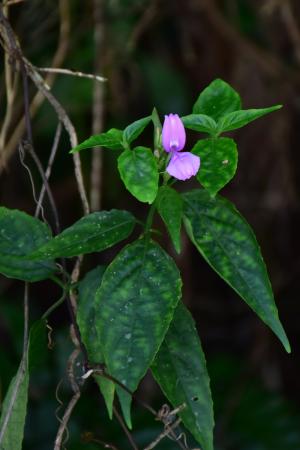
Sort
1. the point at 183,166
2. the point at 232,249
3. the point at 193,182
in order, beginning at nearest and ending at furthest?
the point at 183,166
the point at 232,249
the point at 193,182

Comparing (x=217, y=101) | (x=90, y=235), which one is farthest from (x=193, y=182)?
(x=90, y=235)

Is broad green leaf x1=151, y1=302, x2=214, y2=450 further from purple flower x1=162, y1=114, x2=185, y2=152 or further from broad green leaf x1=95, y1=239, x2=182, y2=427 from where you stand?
purple flower x1=162, y1=114, x2=185, y2=152

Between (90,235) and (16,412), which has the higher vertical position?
(90,235)

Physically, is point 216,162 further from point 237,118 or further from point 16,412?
point 16,412

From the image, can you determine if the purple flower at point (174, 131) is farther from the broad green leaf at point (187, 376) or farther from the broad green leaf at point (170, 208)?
the broad green leaf at point (187, 376)

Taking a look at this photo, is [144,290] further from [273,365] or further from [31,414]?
[273,365]

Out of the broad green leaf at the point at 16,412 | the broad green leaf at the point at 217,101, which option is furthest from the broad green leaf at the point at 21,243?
the broad green leaf at the point at 217,101

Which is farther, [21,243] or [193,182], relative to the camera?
[193,182]
